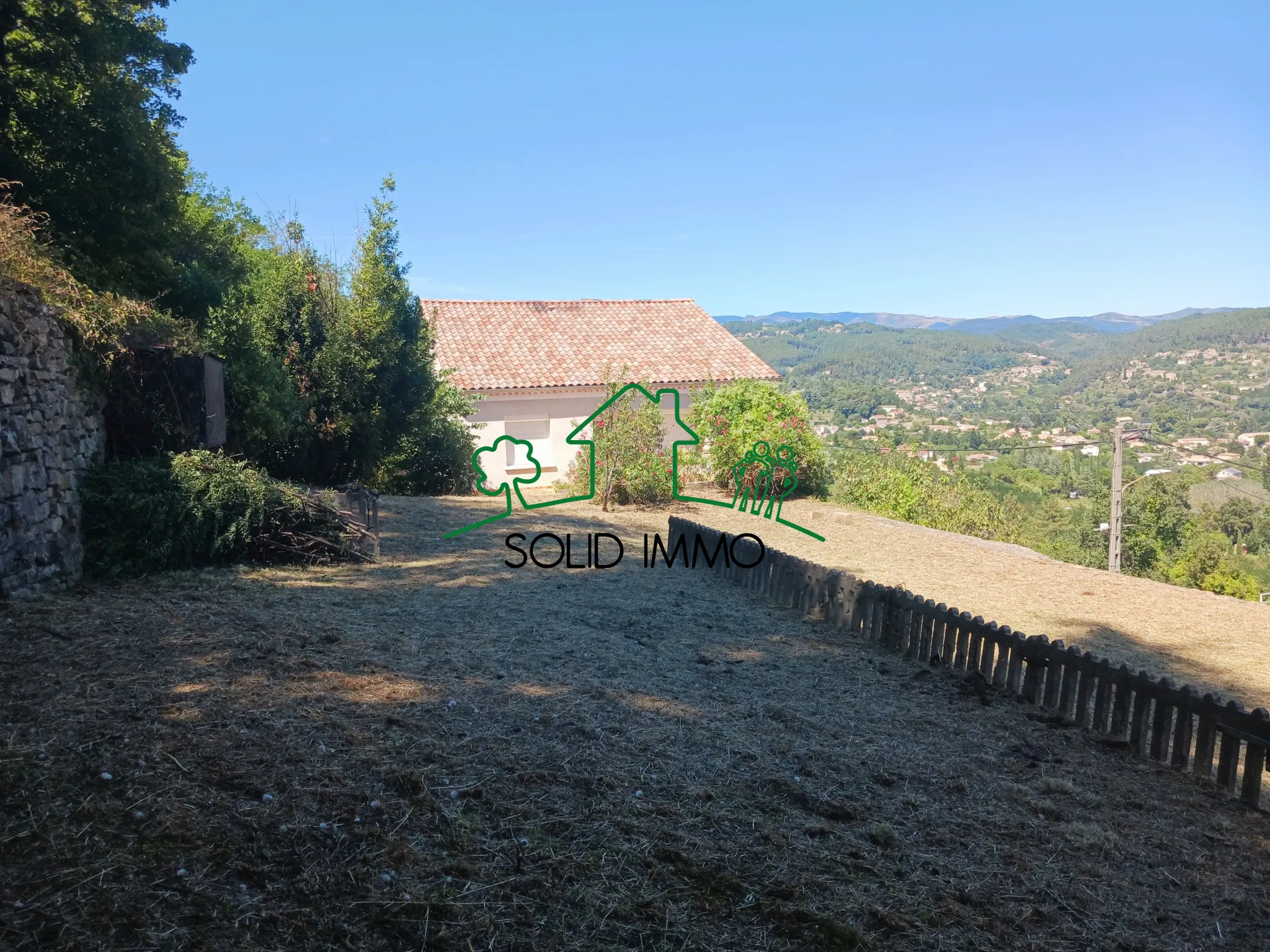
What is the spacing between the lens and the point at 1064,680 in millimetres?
5215

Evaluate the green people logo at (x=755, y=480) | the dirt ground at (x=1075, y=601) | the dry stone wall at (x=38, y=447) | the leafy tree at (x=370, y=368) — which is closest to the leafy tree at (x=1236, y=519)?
the green people logo at (x=755, y=480)

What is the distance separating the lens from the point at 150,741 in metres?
3.59

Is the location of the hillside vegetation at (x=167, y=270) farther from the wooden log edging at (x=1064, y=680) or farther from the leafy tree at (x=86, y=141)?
the wooden log edging at (x=1064, y=680)

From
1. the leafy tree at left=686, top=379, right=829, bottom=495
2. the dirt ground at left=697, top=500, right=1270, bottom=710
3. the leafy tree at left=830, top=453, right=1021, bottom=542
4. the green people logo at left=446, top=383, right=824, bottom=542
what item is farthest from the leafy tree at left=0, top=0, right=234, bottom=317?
the leafy tree at left=830, top=453, right=1021, bottom=542

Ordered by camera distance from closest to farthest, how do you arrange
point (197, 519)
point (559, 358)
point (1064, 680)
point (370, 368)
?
point (1064, 680)
point (197, 519)
point (370, 368)
point (559, 358)

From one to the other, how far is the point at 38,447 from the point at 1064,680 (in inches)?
276

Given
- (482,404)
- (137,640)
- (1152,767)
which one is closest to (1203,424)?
(482,404)

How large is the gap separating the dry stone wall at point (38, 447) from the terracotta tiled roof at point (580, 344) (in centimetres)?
1350

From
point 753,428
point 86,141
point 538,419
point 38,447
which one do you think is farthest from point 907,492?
point 38,447

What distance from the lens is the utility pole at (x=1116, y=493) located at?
20891mm

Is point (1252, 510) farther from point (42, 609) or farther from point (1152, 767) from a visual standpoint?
point (42, 609)

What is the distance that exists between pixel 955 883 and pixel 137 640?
4.62 m

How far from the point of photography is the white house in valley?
20.5 m

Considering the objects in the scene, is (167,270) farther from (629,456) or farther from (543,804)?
(543,804)
